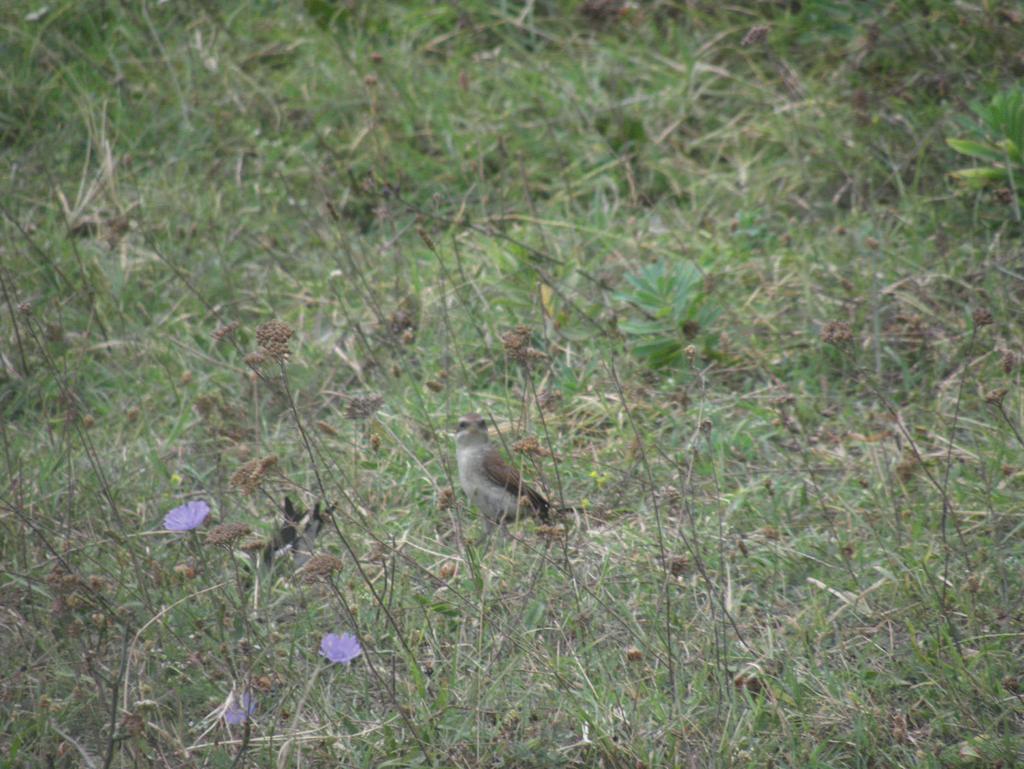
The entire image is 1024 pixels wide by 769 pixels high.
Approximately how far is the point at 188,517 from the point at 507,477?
1044 millimetres

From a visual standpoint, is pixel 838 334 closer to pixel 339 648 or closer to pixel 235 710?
pixel 339 648

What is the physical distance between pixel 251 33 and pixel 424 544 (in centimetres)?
424

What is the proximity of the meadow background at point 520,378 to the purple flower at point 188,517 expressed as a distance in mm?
113

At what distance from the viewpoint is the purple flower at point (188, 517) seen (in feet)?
11.6

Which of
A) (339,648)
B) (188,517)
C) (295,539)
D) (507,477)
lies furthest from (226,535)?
(507,477)

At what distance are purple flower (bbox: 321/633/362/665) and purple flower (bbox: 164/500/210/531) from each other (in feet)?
1.95

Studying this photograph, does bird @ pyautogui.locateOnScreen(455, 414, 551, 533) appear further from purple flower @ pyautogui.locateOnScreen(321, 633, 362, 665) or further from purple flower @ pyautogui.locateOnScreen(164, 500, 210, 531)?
purple flower @ pyautogui.locateOnScreen(164, 500, 210, 531)

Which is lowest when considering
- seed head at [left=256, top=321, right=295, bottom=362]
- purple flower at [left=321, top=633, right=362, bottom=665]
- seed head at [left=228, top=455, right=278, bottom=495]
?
purple flower at [left=321, top=633, right=362, bottom=665]

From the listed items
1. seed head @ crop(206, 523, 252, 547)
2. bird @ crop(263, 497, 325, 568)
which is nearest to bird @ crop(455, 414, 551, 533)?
bird @ crop(263, 497, 325, 568)

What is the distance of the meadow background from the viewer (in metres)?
3.24

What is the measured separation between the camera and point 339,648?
324 cm

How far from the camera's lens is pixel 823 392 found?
15.2 feet

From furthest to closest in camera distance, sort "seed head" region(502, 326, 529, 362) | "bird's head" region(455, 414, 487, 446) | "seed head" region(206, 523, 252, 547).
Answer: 1. "bird's head" region(455, 414, 487, 446)
2. "seed head" region(502, 326, 529, 362)
3. "seed head" region(206, 523, 252, 547)

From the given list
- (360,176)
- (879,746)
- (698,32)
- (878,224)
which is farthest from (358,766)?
(698,32)
